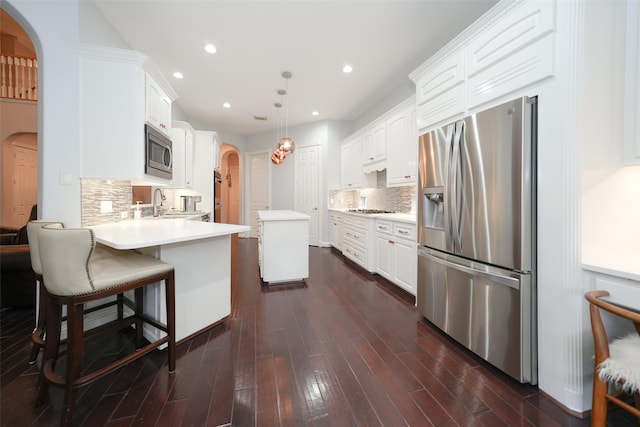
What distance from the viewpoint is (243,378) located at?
159 cm

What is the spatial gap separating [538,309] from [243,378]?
6.14 ft

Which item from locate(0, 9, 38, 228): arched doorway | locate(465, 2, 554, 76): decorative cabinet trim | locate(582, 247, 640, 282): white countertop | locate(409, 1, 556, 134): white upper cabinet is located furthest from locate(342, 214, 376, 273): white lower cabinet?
locate(0, 9, 38, 228): arched doorway

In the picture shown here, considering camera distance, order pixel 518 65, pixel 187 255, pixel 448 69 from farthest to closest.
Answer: pixel 448 69 → pixel 187 255 → pixel 518 65

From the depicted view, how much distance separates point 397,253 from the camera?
3137 millimetres

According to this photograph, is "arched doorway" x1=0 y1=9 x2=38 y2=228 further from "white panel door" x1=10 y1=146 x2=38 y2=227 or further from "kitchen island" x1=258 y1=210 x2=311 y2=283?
"kitchen island" x1=258 y1=210 x2=311 y2=283

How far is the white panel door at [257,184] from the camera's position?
7.07 meters

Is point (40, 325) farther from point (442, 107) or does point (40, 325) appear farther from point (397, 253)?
point (442, 107)

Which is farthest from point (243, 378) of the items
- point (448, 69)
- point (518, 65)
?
point (448, 69)

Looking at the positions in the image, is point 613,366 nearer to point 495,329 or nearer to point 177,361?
point 495,329

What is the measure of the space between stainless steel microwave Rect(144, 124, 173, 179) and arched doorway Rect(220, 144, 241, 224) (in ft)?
19.8

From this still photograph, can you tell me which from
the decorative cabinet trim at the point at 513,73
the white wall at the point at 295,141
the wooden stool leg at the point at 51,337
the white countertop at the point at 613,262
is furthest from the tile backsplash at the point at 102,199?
the white wall at the point at 295,141

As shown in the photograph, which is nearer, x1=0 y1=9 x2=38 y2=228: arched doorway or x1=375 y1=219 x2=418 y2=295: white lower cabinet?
x1=375 y1=219 x2=418 y2=295: white lower cabinet

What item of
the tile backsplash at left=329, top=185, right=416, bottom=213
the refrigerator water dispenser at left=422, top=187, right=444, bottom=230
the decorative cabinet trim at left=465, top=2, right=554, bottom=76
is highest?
the decorative cabinet trim at left=465, top=2, right=554, bottom=76

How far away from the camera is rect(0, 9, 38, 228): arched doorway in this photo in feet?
14.3
